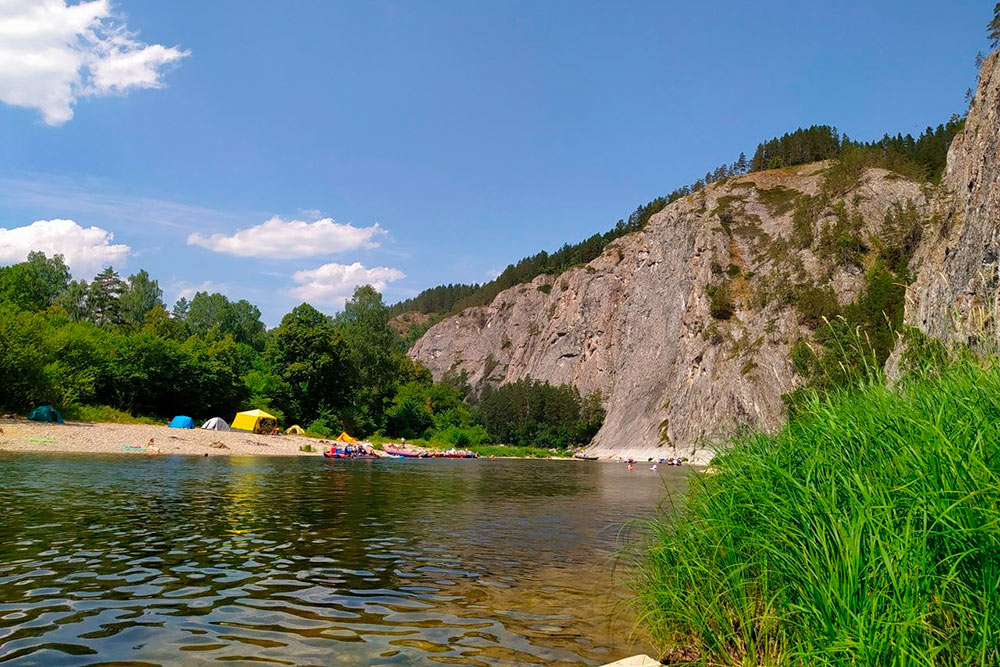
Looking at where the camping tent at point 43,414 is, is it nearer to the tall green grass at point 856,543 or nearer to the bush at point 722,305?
the tall green grass at point 856,543

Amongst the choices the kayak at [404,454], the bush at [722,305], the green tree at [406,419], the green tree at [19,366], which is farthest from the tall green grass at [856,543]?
the bush at [722,305]

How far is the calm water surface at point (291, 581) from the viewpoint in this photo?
718cm

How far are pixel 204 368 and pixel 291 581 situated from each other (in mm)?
68376

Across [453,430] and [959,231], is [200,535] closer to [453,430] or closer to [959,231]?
[959,231]

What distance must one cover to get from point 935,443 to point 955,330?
4574mm

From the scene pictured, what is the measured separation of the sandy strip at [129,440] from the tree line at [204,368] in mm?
6941

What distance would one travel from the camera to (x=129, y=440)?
1813 inches

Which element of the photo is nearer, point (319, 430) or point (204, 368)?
point (204, 368)

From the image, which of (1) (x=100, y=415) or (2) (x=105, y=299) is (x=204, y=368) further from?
(2) (x=105, y=299)

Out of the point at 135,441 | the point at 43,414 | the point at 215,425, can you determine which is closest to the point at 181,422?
the point at 215,425

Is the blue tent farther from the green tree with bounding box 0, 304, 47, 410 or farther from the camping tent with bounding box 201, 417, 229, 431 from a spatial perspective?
the green tree with bounding box 0, 304, 47, 410

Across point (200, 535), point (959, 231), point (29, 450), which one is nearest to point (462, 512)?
point (200, 535)

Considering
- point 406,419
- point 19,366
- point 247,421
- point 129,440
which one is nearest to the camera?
point 129,440

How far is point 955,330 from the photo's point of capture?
8273 mm
